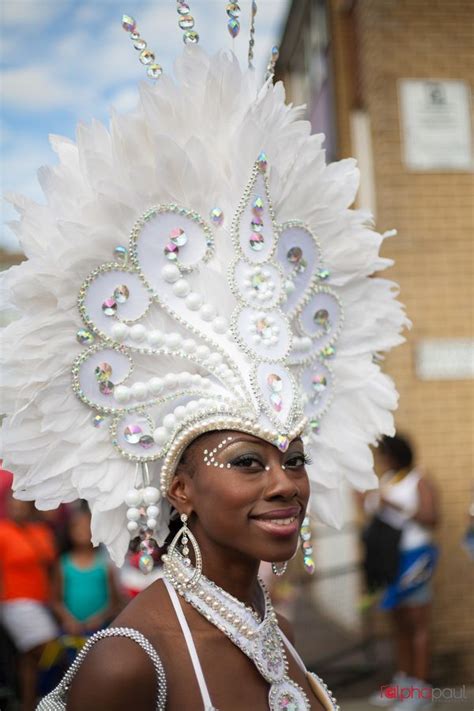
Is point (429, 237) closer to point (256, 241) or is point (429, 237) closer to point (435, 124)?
point (435, 124)

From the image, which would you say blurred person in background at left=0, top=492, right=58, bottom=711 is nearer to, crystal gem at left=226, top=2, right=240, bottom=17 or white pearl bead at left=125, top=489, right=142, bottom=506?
white pearl bead at left=125, top=489, right=142, bottom=506

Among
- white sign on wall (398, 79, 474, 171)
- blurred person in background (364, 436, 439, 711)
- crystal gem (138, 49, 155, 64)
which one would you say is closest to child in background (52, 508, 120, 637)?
blurred person in background (364, 436, 439, 711)

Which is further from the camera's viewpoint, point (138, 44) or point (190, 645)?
point (138, 44)

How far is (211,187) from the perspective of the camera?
7.22 feet

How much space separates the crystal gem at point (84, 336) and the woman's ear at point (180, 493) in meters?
0.40

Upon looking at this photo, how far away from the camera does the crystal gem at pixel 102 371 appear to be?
2123 millimetres

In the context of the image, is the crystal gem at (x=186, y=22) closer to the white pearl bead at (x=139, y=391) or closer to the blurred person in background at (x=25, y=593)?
the white pearl bead at (x=139, y=391)

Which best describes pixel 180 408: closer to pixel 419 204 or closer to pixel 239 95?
pixel 239 95

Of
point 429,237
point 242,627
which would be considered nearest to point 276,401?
point 242,627

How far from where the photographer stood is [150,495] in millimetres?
2129

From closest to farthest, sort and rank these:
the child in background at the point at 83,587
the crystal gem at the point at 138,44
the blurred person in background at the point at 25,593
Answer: the crystal gem at the point at 138,44 < the blurred person in background at the point at 25,593 < the child in background at the point at 83,587

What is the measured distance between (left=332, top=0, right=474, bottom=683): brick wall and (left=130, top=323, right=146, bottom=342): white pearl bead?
179 inches

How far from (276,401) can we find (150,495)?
405mm

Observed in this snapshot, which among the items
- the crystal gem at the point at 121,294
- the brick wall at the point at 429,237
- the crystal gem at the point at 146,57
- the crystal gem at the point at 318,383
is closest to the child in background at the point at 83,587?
the brick wall at the point at 429,237
